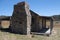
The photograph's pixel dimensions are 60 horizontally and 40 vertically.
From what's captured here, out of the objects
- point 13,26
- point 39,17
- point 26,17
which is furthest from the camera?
point 39,17

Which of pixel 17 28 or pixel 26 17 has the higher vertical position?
pixel 26 17

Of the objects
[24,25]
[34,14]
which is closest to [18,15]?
[24,25]

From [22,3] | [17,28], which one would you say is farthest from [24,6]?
[17,28]

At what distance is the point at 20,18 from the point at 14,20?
1322 millimetres

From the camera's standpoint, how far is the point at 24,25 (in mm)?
21219

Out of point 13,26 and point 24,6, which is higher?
point 24,6

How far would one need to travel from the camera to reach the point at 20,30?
850 inches

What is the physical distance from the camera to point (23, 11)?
21469 millimetres

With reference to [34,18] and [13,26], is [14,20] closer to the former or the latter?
[13,26]

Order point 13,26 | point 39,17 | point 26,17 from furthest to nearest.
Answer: point 39,17 → point 13,26 → point 26,17

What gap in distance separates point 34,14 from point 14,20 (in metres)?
5.78

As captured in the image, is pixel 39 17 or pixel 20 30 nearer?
pixel 20 30

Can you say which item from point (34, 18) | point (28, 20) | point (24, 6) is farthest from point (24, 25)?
point (34, 18)

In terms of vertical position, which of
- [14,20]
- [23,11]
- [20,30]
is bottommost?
[20,30]
